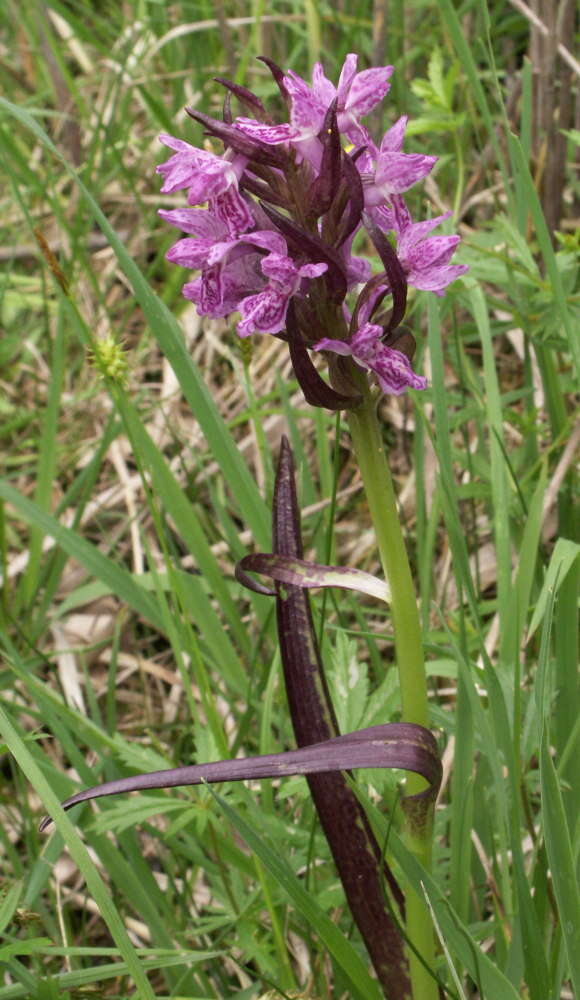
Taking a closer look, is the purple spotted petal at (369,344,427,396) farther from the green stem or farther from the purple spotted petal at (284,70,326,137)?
the purple spotted petal at (284,70,326,137)

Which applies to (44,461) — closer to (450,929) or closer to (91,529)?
(91,529)

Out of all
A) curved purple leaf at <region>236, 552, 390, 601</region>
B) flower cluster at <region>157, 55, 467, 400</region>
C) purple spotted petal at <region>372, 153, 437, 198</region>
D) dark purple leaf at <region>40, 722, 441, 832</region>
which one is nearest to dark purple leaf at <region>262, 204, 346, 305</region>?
flower cluster at <region>157, 55, 467, 400</region>

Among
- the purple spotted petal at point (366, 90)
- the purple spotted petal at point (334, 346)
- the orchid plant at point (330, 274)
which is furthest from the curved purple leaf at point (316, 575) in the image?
the purple spotted petal at point (366, 90)

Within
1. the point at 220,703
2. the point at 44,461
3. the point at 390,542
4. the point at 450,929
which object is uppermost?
the point at 390,542

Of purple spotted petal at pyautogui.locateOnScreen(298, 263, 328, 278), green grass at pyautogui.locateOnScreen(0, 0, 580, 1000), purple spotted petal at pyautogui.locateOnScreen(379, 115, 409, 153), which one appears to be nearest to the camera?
purple spotted petal at pyautogui.locateOnScreen(298, 263, 328, 278)

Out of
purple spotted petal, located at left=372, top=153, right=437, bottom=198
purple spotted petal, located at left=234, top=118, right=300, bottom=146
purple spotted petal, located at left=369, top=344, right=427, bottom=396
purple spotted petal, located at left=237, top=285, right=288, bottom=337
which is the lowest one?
purple spotted petal, located at left=369, top=344, right=427, bottom=396

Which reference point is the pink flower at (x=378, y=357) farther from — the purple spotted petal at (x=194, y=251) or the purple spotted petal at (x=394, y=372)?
the purple spotted petal at (x=194, y=251)

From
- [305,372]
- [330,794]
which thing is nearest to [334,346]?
[305,372]

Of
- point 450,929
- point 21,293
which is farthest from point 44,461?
point 450,929
